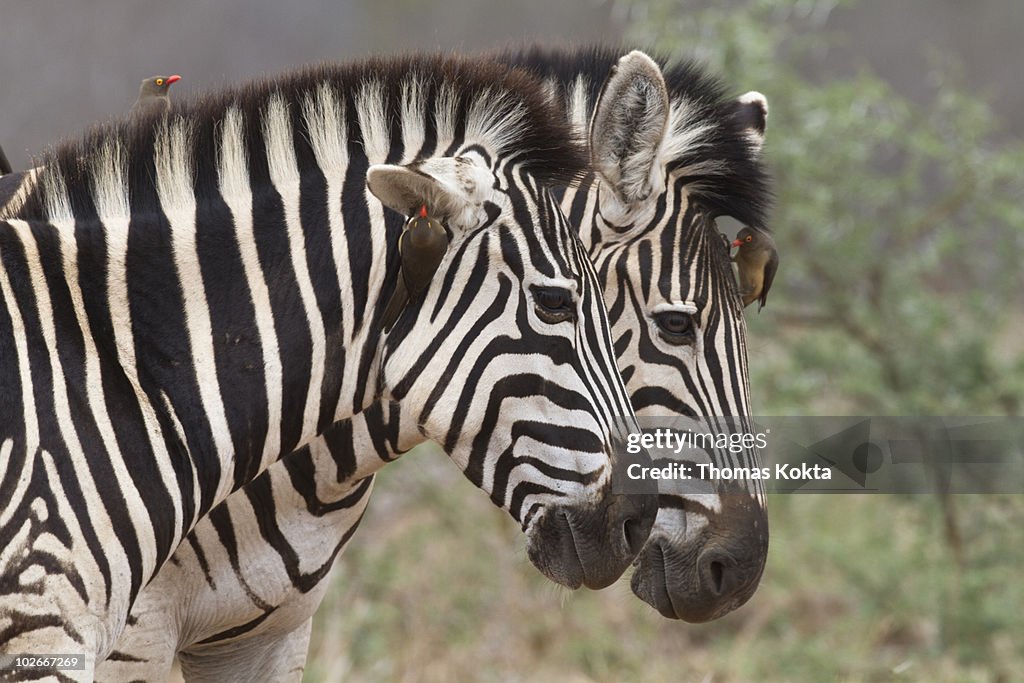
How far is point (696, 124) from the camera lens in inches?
172

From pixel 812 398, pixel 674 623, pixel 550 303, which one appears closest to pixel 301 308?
pixel 550 303

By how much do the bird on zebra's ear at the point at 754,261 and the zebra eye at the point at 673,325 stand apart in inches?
16.0

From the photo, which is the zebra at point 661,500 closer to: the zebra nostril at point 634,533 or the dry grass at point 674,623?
the zebra nostril at point 634,533

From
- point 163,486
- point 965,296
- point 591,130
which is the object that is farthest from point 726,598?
point 965,296

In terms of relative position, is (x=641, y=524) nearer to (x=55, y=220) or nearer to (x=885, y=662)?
(x=55, y=220)

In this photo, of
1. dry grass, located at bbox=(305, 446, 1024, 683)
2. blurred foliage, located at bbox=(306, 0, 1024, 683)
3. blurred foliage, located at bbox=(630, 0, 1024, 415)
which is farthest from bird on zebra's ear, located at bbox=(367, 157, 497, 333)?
blurred foliage, located at bbox=(630, 0, 1024, 415)

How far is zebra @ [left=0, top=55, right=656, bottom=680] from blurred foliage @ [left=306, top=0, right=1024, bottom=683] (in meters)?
4.89

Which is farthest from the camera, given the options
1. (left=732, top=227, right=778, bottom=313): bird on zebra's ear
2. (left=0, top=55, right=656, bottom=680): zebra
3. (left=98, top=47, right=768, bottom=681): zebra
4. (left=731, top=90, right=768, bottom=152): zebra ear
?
(left=731, top=90, right=768, bottom=152): zebra ear

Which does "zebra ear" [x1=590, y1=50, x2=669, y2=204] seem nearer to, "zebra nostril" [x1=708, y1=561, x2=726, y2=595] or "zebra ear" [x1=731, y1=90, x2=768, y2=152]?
"zebra ear" [x1=731, y1=90, x2=768, y2=152]

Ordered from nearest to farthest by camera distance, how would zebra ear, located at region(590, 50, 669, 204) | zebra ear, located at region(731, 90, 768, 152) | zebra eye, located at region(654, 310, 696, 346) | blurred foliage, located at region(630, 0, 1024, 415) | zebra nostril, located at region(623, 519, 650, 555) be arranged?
1. zebra nostril, located at region(623, 519, 650, 555)
2. zebra ear, located at region(590, 50, 669, 204)
3. zebra eye, located at region(654, 310, 696, 346)
4. zebra ear, located at region(731, 90, 768, 152)
5. blurred foliage, located at region(630, 0, 1024, 415)

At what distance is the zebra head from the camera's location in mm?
3859

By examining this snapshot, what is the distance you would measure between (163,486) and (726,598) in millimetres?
2013

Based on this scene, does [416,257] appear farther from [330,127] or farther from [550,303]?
[330,127]

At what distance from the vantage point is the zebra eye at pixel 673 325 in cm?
397
